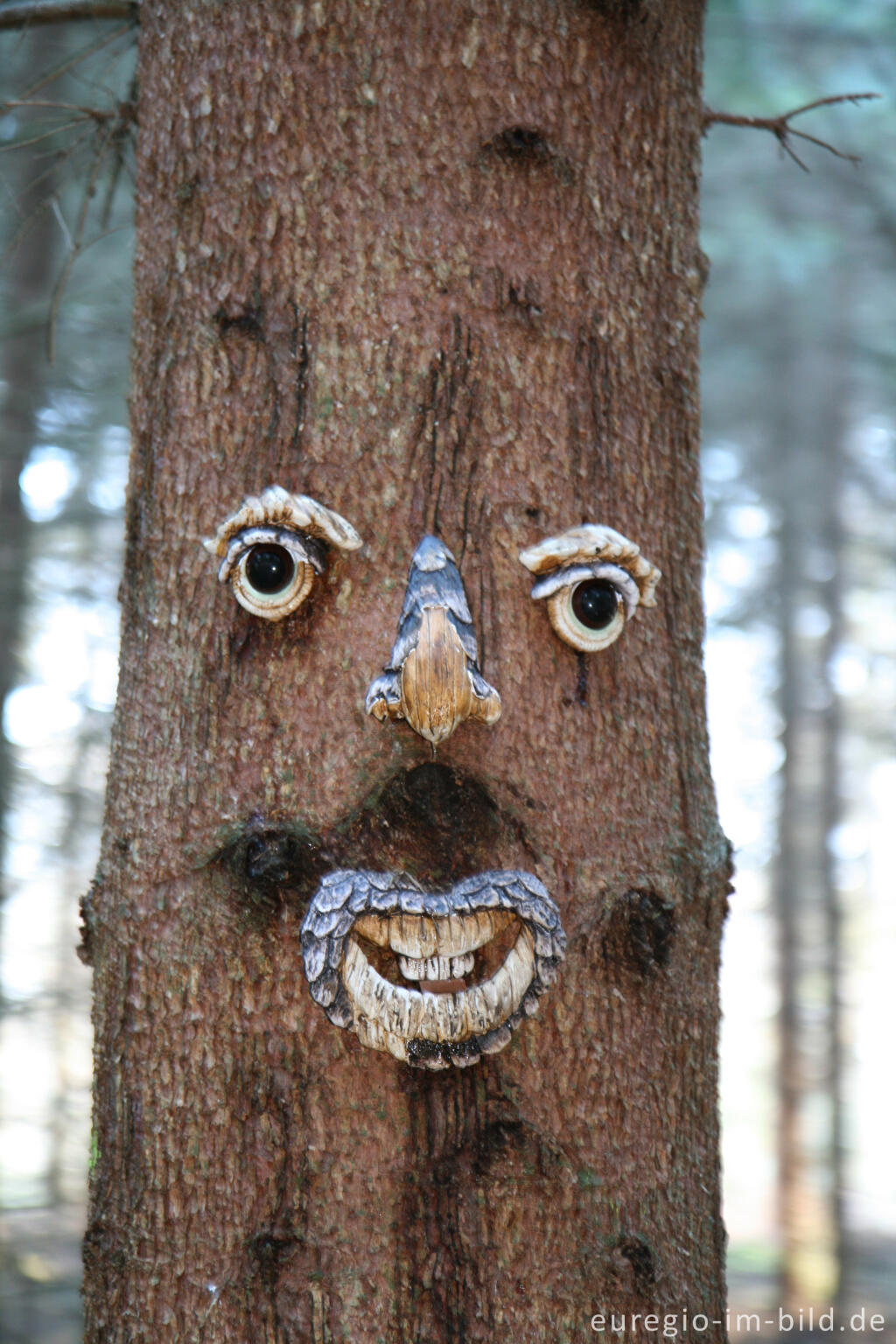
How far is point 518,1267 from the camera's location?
3.50 ft

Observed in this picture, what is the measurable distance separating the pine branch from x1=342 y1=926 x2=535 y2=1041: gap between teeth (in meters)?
1.56

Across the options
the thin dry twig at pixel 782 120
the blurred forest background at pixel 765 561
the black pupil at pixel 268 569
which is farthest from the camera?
the blurred forest background at pixel 765 561

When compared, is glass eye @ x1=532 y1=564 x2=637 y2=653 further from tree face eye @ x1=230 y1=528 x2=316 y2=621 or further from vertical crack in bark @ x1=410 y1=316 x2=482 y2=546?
tree face eye @ x1=230 y1=528 x2=316 y2=621

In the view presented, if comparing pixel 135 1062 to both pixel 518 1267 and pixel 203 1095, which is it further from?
pixel 518 1267

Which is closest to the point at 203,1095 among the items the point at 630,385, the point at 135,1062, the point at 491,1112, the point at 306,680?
the point at 135,1062

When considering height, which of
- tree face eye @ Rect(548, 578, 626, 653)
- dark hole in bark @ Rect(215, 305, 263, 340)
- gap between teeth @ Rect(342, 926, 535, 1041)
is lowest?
gap between teeth @ Rect(342, 926, 535, 1041)

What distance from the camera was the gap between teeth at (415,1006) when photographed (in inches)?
40.6

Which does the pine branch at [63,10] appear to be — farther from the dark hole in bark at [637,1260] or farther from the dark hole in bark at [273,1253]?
the dark hole in bark at [637,1260]

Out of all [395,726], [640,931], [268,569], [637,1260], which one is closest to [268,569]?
[268,569]

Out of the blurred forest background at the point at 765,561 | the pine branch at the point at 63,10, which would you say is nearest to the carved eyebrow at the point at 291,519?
the pine branch at the point at 63,10

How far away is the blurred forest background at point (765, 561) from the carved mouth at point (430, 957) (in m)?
4.13

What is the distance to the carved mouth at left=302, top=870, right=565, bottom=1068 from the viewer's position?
1032 mm

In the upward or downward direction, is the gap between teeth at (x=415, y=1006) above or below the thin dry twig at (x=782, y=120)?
below

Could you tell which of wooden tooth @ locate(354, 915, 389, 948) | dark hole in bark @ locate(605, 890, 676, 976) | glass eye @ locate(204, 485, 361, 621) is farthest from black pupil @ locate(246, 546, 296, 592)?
dark hole in bark @ locate(605, 890, 676, 976)
